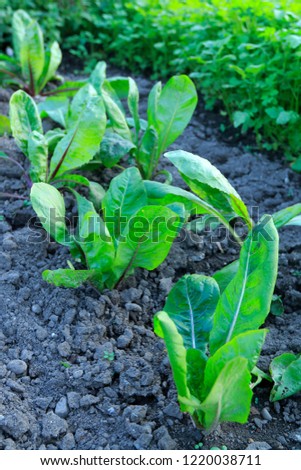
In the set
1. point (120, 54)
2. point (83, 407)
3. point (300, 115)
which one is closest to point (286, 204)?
point (300, 115)

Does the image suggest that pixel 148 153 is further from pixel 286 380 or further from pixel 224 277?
pixel 286 380

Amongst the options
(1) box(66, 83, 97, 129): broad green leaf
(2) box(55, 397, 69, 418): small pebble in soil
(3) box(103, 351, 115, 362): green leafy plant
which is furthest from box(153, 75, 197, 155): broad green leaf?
(2) box(55, 397, 69, 418): small pebble in soil

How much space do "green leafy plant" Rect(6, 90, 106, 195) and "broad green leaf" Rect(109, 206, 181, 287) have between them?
0.55 meters

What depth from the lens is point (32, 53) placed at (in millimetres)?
3701

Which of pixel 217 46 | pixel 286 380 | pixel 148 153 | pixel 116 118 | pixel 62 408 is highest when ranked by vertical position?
pixel 217 46

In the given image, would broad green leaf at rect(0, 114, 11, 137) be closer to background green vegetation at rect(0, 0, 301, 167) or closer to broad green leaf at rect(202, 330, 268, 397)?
background green vegetation at rect(0, 0, 301, 167)

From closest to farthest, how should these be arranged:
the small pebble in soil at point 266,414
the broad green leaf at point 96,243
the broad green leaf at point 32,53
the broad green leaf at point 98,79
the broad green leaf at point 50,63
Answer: the small pebble in soil at point 266,414, the broad green leaf at point 96,243, the broad green leaf at point 98,79, the broad green leaf at point 32,53, the broad green leaf at point 50,63

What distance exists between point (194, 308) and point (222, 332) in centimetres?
15

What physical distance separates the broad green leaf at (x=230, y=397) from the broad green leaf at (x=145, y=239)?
0.64 m

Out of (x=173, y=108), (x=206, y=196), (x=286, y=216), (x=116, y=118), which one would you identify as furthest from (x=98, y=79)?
(x=286, y=216)

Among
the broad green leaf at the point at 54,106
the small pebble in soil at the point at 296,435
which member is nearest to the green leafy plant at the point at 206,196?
the small pebble in soil at the point at 296,435

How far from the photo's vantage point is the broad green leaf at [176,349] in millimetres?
1691

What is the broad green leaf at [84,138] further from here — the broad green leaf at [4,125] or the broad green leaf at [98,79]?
the broad green leaf at [4,125]

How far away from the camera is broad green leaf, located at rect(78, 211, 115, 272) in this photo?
7.40 feet
